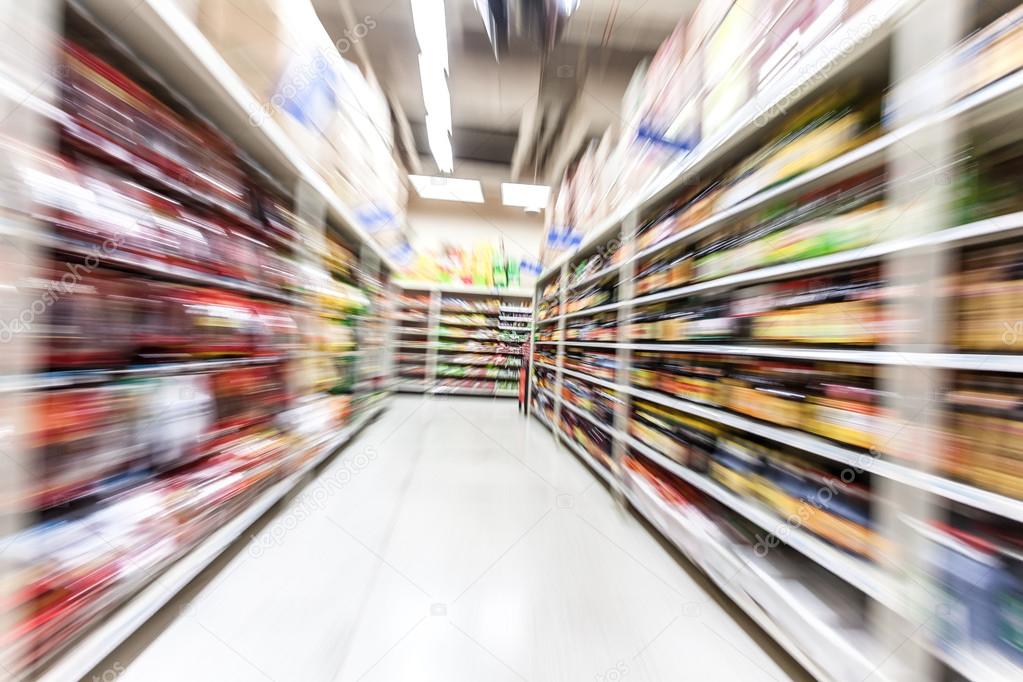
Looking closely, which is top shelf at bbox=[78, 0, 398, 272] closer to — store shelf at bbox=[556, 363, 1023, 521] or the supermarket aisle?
the supermarket aisle

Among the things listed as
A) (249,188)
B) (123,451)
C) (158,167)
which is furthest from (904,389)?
(249,188)

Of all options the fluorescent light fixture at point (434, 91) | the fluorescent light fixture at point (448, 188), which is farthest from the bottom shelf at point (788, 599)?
the fluorescent light fixture at point (448, 188)

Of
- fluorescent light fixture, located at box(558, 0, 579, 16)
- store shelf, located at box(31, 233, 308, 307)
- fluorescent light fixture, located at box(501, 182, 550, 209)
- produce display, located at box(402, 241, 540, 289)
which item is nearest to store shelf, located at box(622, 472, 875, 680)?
store shelf, located at box(31, 233, 308, 307)

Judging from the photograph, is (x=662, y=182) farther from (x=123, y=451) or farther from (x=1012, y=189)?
(x=123, y=451)

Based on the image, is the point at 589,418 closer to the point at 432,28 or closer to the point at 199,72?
the point at 199,72

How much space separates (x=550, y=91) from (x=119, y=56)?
288cm

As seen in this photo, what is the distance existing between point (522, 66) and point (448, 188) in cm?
259

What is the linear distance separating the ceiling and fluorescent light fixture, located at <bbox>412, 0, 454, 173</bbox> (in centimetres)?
36

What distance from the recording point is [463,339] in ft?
17.2

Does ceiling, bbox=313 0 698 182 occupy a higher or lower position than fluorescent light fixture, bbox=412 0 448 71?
higher

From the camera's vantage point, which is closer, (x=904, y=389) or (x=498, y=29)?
(x=904, y=389)

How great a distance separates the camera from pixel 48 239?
656 mm

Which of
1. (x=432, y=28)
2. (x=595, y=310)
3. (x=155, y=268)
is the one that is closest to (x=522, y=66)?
(x=432, y=28)

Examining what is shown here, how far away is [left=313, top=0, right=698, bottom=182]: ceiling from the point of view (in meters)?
2.30
